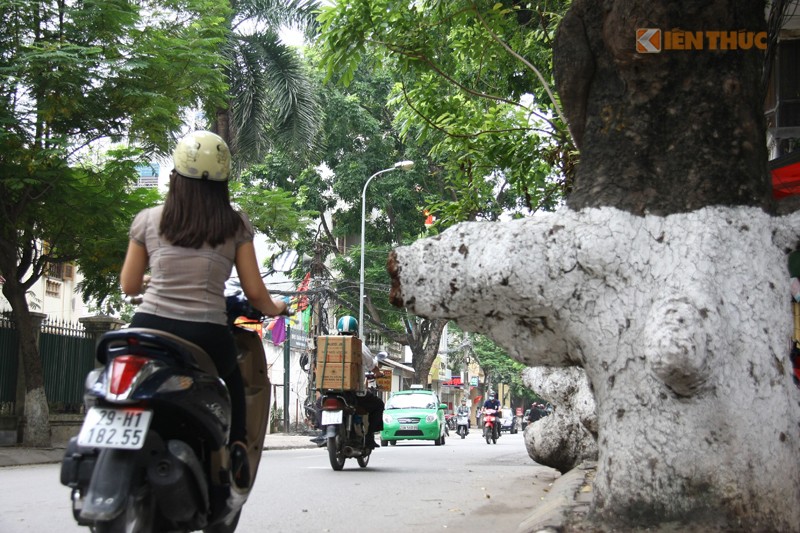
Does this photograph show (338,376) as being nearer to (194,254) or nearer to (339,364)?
(339,364)

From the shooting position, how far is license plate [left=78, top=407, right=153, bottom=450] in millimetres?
3225

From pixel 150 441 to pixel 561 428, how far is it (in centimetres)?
726

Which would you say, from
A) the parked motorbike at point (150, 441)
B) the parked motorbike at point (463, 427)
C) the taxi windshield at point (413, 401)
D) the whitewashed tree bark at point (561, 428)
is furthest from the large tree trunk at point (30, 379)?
the parked motorbike at point (463, 427)

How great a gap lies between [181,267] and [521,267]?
68.7 inches

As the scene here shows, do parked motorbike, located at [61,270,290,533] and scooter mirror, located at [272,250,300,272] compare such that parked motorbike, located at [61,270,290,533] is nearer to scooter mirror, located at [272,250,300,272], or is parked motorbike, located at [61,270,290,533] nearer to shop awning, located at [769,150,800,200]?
shop awning, located at [769,150,800,200]

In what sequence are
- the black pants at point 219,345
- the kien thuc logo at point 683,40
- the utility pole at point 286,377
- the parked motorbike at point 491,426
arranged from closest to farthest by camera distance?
the black pants at point 219,345
the kien thuc logo at point 683,40
the utility pole at point 286,377
the parked motorbike at point 491,426

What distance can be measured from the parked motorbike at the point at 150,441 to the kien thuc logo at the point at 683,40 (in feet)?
9.09

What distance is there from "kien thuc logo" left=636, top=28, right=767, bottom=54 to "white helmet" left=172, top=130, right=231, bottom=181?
2325mm

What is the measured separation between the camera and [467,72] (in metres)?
12.5

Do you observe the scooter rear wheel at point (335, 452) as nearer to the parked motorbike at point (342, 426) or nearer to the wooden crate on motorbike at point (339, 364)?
the parked motorbike at point (342, 426)

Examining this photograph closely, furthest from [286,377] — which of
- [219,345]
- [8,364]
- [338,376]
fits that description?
[219,345]

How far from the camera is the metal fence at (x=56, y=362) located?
16.7m

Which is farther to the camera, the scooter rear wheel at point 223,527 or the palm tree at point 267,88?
the palm tree at point 267,88

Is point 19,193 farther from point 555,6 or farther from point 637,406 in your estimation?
point 637,406
